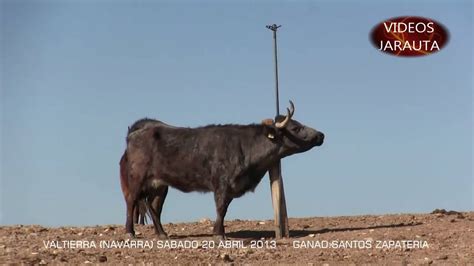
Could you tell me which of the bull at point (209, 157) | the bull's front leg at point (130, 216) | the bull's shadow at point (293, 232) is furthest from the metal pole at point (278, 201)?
the bull's front leg at point (130, 216)

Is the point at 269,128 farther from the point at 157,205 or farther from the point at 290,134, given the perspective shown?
the point at 157,205

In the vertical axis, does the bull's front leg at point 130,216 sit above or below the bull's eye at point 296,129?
below

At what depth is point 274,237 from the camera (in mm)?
16484

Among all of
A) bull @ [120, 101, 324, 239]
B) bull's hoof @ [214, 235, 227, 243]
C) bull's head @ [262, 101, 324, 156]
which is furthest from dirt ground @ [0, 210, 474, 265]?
bull's head @ [262, 101, 324, 156]

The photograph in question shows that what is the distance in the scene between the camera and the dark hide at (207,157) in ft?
51.9

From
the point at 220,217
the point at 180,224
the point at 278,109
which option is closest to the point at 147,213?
the point at 180,224

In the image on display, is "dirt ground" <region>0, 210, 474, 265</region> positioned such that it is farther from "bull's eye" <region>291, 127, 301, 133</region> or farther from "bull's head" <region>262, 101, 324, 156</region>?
"bull's eye" <region>291, 127, 301, 133</region>

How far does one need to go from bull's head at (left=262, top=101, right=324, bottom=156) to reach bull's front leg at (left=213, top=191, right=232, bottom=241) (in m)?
→ 1.64

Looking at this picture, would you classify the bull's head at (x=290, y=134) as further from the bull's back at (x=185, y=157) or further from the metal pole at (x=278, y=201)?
the bull's back at (x=185, y=157)

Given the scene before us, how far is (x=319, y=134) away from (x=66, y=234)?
19.8 feet

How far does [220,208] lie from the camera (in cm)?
1552

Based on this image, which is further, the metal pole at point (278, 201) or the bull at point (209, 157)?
the metal pole at point (278, 201)

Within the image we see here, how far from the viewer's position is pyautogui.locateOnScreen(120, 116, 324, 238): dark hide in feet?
51.9

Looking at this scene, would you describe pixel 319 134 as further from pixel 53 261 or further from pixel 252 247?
pixel 53 261
